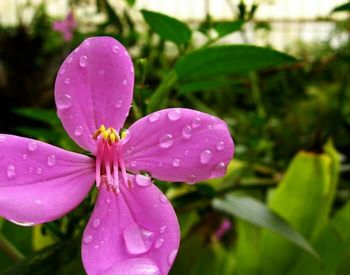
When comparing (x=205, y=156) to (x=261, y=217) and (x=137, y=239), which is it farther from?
(x=261, y=217)

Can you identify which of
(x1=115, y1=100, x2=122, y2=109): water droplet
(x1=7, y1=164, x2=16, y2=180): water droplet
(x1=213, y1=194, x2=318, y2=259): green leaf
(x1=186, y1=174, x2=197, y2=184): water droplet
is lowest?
(x1=213, y1=194, x2=318, y2=259): green leaf

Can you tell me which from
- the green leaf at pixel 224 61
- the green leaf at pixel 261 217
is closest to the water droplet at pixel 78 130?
the green leaf at pixel 224 61

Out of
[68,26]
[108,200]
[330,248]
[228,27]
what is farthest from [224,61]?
Result: [68,26]

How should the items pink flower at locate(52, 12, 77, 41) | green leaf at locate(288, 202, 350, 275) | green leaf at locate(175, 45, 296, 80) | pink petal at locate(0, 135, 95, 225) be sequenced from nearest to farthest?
pink petal at locate(0, 135, 95, 225) < green leaf at locate(175, 45, 296, 80) < green leaf at locate(288, 202, 350, 275) < pink flower at locate(52, 12, 77, 41)

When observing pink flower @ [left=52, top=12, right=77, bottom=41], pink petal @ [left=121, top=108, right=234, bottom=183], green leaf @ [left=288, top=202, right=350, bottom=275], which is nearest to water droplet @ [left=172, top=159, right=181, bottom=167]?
pink petal @ [left=121, top=108, right=234, bottom=183]

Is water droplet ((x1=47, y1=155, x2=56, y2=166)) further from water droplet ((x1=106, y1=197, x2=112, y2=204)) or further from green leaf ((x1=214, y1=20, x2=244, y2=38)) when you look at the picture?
green leaf ((x1=214, y1=20, x2=244, y2=38))

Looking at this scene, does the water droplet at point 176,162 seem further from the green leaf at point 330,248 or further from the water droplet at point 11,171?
the green leaf at point 330,248
